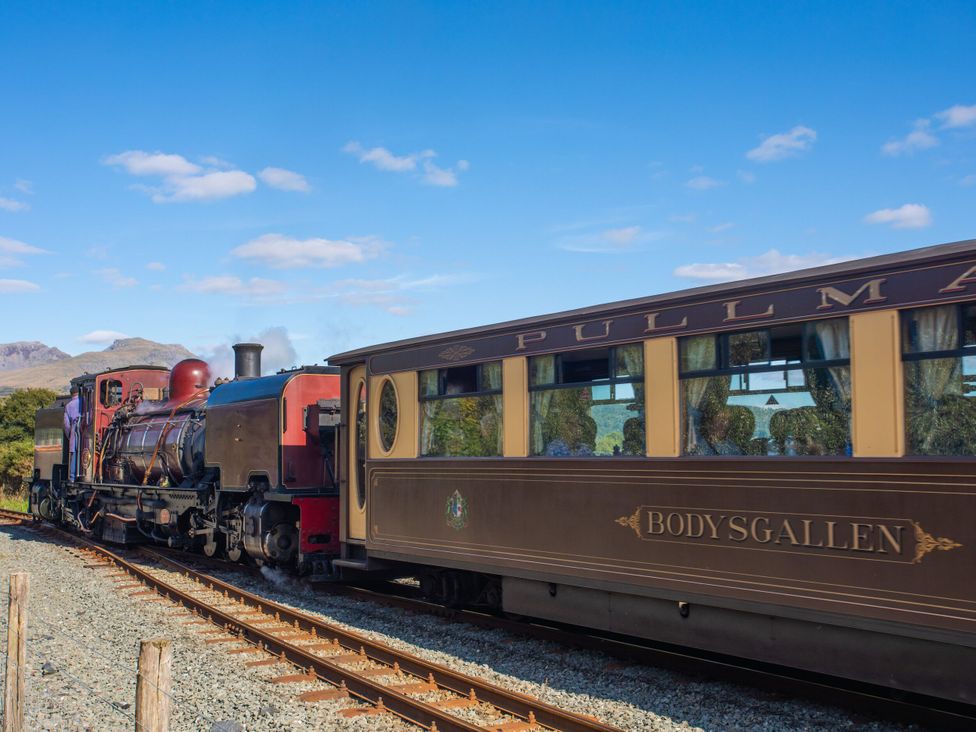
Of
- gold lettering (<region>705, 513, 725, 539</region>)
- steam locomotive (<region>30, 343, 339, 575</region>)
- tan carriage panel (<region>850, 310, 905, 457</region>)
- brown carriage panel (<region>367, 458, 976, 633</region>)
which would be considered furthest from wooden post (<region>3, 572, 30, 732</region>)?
steam locomotive (<region>30, 343, 339, 575</region>)

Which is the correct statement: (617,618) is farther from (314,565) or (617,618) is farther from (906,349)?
(314,565)

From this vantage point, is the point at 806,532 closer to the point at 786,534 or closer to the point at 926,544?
the point at 786,534

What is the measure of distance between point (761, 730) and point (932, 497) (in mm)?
1806

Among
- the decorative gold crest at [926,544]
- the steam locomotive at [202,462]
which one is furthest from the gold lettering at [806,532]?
the steam locomotive at [202,462]

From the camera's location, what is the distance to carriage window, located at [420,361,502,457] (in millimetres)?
8289

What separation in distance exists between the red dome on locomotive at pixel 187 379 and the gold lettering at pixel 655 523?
12.2 meters

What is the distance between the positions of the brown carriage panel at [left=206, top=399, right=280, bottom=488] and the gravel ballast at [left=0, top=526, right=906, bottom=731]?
2.07 m

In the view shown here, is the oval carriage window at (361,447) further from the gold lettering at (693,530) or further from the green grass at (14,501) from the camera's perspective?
the green grass at (14,501)

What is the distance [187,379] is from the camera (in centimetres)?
1712

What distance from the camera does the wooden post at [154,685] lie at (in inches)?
154

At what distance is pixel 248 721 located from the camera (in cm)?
628

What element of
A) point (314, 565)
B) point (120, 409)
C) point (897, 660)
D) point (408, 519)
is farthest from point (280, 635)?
point (120, 409)

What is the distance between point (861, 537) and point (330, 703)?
395 centimetres

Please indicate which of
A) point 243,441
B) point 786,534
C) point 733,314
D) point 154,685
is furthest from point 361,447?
point 154,685
